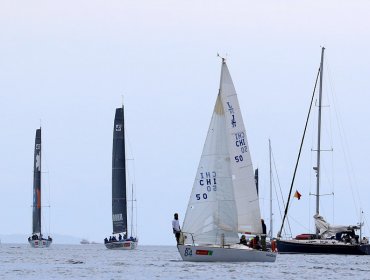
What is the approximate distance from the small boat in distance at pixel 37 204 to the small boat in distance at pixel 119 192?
1554cm

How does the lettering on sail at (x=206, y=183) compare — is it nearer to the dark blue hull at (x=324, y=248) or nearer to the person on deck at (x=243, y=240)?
the person on deck at (x=243, y=240)

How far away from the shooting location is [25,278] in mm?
48719

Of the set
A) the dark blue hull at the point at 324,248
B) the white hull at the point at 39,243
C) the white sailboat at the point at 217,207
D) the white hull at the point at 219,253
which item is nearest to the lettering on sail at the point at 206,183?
the white sailboat at the point at 217,207

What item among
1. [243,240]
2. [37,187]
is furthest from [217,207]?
[37,187]

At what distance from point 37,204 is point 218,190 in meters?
68.4

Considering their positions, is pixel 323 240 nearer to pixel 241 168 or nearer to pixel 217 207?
pixel 241 168

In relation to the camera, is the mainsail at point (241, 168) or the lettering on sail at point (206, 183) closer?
the lettering on sail at point (206, 183)

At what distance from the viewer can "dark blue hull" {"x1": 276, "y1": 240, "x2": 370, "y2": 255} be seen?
81.4 meters

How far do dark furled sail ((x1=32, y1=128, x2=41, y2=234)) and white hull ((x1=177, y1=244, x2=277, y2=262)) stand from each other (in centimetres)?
6243

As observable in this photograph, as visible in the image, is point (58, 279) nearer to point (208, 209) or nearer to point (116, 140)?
point (208, 209)

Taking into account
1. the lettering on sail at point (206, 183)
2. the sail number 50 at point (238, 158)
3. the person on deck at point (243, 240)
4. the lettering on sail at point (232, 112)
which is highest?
the lettering on sail at point (232, 112)

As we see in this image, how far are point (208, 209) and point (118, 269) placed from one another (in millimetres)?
5304

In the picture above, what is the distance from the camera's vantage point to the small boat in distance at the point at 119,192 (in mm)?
101375

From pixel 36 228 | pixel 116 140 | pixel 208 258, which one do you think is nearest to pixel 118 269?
pixel 208 258
